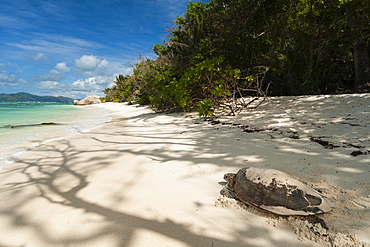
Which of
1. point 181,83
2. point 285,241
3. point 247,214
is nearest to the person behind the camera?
point 285,241

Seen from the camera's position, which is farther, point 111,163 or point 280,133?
point 280,133

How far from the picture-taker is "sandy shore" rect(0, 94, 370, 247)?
1.29 m

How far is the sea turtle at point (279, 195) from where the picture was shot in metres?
1.39

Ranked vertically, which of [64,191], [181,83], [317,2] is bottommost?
[64,191]

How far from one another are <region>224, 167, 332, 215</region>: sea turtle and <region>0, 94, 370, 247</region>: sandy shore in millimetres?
66

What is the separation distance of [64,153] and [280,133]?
4648 mm

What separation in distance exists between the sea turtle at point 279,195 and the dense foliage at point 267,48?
5.08 m

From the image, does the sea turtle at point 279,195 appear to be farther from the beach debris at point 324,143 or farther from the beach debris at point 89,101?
the beach debris at point 89,101

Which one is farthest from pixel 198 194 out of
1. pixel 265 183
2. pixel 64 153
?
pixel 64 153

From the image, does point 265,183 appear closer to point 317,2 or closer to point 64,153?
point 64,153

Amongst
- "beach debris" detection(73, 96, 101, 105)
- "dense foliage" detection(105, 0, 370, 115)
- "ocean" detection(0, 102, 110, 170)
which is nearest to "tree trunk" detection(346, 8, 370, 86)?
"dense foliage" detection(105, 0, 370, 115)

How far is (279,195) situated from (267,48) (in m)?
9.88

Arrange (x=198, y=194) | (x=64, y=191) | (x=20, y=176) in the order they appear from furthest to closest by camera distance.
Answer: (x=20, y=176), (x=64, y=191), (x=198, y=194)

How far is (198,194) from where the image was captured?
5.96 feet
